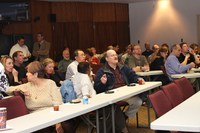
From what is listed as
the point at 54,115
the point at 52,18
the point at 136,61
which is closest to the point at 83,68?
the point at 54,115

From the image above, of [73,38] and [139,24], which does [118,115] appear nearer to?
[73,38]

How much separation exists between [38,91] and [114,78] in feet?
5.65

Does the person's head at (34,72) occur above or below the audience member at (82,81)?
above

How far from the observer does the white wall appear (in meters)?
14.7

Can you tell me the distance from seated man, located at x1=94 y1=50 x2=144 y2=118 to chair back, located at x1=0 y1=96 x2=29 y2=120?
5.46 feet

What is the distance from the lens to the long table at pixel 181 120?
120 inches

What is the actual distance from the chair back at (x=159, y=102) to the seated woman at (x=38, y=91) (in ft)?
4.59

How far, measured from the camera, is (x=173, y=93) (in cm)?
445

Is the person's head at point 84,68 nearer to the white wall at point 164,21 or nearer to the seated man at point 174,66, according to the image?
the seated man at point 174,66

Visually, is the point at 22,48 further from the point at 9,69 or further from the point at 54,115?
the point at 54,115

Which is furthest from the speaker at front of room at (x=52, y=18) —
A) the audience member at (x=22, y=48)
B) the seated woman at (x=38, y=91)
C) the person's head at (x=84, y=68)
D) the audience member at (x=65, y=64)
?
the seated woman at (x=38, y=91)

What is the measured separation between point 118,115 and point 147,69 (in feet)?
9.54

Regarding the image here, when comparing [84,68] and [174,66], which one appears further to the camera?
[174,66]

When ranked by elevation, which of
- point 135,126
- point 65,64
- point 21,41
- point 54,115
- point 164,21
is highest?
point 164,21
